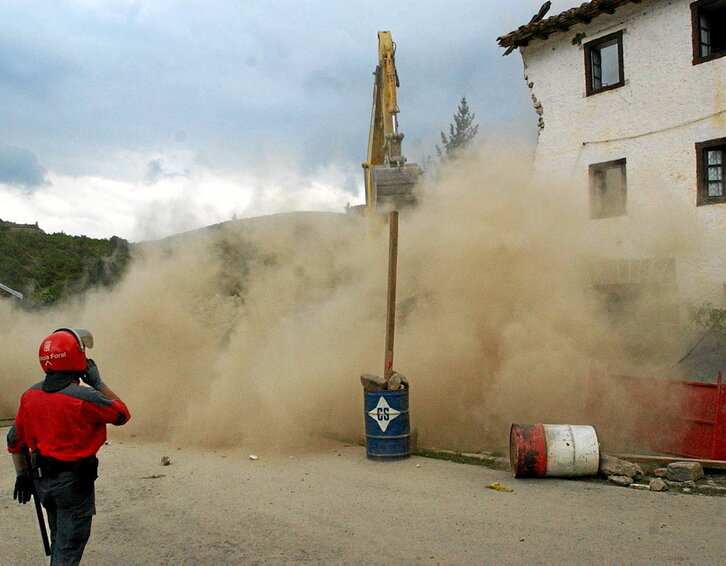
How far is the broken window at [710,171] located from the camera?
1296cm

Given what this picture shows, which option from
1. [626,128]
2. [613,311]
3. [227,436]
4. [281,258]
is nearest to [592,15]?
[626,128]

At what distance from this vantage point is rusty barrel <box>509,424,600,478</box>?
7.62 metres

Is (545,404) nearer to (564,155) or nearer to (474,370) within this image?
(474,370)

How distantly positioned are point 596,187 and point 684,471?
8692mm

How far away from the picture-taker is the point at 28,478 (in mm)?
4465

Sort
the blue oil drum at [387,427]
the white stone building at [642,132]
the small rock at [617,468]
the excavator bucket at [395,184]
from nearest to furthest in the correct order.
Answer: the small rock at [617,468]
the blue oil drum at [387,427]
the white stone building at [642,132]
the excavator bucket at [395,184]

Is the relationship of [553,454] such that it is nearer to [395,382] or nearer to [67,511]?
[395,382]

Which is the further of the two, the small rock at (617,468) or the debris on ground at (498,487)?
Answer: the small rock at (617,468)

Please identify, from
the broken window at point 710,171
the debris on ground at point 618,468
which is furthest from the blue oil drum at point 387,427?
the broken window at point 710,171

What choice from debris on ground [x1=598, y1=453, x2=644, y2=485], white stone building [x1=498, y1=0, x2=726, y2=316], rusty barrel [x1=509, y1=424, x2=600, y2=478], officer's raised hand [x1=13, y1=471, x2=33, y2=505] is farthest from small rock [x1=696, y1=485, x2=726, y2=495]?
officer's raised hand [x1=13, y1=471, x2=33, y2=505]

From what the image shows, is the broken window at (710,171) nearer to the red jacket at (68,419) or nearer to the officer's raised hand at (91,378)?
the officer's raised hand at (91,378)

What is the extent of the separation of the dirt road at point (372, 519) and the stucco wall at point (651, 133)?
7.03 meters

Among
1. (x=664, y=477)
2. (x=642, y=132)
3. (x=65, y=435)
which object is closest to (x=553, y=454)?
(x=664, y=477)

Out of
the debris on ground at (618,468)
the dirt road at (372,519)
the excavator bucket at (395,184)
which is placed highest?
the excavator bucket at (395,184)
